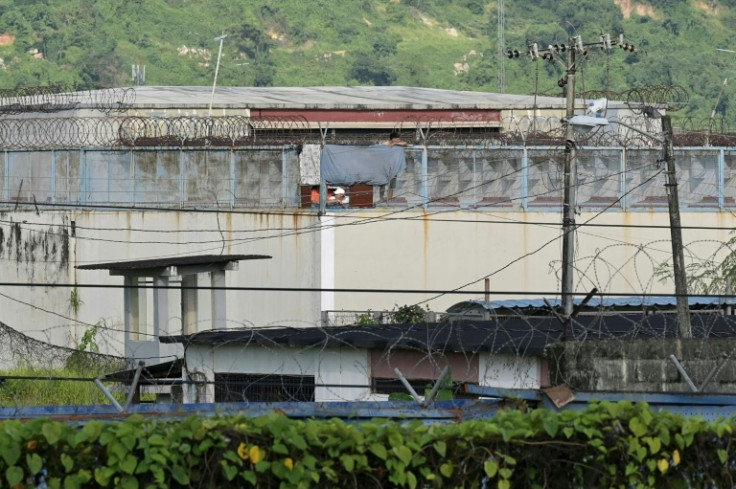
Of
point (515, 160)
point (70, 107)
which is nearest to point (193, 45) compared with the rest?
point (70, 107)

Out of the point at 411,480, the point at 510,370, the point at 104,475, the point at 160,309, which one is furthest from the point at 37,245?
the point at 411,480

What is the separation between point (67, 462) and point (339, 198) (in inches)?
780

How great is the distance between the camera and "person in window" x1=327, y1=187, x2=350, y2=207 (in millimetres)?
27906

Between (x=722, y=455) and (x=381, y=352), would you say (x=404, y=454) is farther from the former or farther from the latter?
(x=381, y=352)

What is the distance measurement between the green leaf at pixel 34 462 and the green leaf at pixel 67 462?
0.14 metres

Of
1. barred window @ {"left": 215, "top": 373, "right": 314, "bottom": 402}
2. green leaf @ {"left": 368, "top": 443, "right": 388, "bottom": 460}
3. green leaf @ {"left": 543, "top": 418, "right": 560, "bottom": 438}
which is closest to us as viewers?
green leaf @ {"left": 368, "top": 443, "right": 388, "bottom": 460}

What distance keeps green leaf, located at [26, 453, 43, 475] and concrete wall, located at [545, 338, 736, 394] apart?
5.67 meters

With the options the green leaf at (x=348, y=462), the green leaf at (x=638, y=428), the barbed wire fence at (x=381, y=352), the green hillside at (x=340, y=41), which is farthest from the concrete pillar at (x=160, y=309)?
the green hillside at (x=340, y=41)

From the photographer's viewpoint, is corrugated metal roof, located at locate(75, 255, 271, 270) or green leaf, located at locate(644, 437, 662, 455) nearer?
green leaf, located at locate(644, 437, 662, 455)

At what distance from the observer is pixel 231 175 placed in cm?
2822

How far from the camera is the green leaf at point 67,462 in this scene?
8344mm

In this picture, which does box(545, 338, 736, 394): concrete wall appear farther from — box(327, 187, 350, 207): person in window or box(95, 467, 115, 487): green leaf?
box(327, 187, 350, 207): person in window

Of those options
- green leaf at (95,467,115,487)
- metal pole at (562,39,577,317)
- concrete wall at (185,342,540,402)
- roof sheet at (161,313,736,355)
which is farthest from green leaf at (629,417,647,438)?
metal pole at (562,39,577,317)

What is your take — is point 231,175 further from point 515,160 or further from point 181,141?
point 515,160
